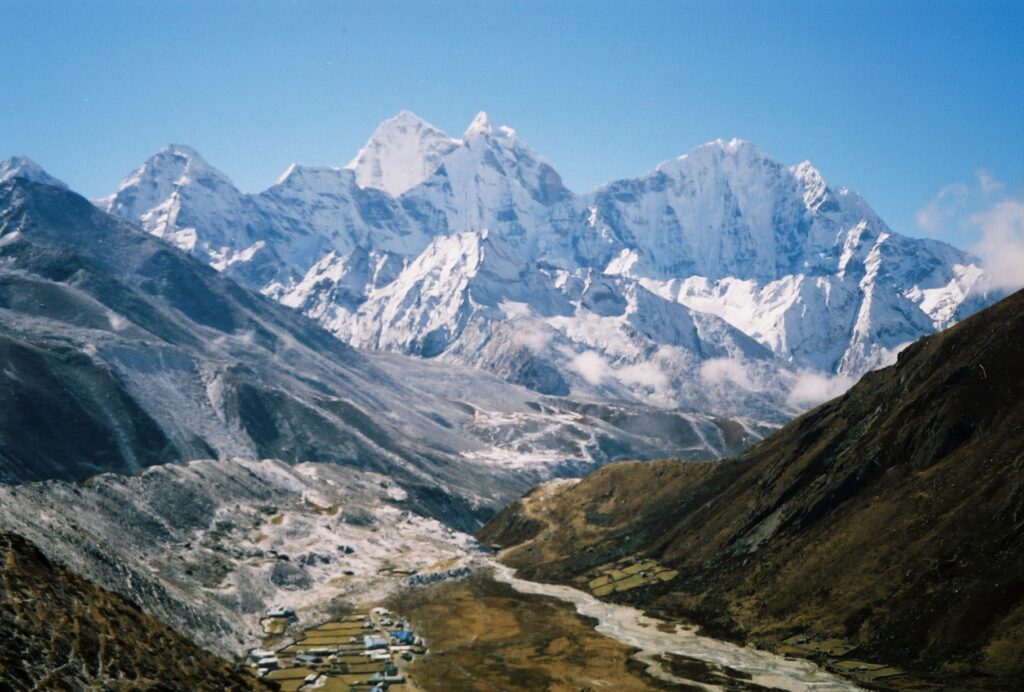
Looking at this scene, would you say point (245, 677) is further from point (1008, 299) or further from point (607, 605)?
point (1008, 299)

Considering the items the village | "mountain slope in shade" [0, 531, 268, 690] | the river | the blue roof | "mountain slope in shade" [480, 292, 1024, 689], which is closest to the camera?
"mountain slope in shade" [0, 531, 268, 690]

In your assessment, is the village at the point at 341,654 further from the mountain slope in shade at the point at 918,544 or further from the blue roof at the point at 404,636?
the mountain slope in shade at the point at 918,544

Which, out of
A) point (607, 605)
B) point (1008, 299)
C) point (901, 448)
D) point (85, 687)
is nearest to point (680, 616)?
point (607, 605)

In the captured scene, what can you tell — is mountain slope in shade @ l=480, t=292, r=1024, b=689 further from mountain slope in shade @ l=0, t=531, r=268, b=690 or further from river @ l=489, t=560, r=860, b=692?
mountain slope in shade @ l=0, t=531, r=268, b=690

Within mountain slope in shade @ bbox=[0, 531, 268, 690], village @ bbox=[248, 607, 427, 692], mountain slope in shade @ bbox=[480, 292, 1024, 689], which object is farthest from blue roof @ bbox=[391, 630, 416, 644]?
mountain slope in shade @ bbox=[0, 531, 268, 690]

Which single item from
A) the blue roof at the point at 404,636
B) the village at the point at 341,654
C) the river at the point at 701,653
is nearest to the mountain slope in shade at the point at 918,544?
the river at the point at 701,653
